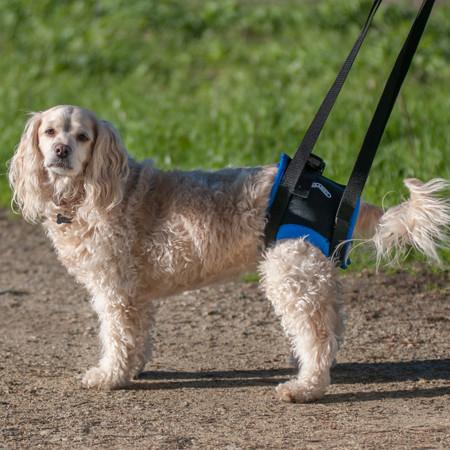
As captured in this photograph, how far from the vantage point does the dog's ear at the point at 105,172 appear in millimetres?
4719

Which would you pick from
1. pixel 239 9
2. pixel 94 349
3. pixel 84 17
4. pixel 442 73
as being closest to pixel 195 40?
pixel 239 9

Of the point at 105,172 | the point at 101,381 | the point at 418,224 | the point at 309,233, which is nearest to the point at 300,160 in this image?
the point at 309,233

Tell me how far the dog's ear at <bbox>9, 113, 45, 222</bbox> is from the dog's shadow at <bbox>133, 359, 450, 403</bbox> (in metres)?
1.09

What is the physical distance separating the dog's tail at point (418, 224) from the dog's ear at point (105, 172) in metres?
1.30

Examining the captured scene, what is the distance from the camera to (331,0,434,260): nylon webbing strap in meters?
4.58

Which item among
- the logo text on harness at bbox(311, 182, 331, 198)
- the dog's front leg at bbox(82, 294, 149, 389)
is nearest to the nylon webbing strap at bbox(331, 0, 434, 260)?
the logo text on harness at bbox(311, 182, 331, 198)

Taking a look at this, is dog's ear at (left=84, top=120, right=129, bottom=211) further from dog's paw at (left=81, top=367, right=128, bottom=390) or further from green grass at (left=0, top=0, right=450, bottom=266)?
green grass at (left=0, top=0, right=450, bottom=266)

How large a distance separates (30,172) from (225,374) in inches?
58.6

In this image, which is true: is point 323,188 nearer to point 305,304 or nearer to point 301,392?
point 305,304

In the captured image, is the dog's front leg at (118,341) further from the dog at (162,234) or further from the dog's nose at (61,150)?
the dog's nose at (61,150)

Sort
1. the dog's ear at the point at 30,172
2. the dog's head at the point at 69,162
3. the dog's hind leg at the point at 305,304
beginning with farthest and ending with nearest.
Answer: the dog's ear at the point at 30,172 < the dog's head at the point at 69,162 < the dog's hind leg at the point at 305,304

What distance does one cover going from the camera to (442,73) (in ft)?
36.3

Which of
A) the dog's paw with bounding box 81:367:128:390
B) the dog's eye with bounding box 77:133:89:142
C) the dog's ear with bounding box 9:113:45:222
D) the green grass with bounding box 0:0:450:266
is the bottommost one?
the dog's paw with bounding box 81:367:128:390

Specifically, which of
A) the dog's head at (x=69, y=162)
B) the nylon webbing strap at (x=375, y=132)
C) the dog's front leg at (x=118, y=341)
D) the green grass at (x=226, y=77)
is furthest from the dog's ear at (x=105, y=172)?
the green grass at (x=226, y=77)
